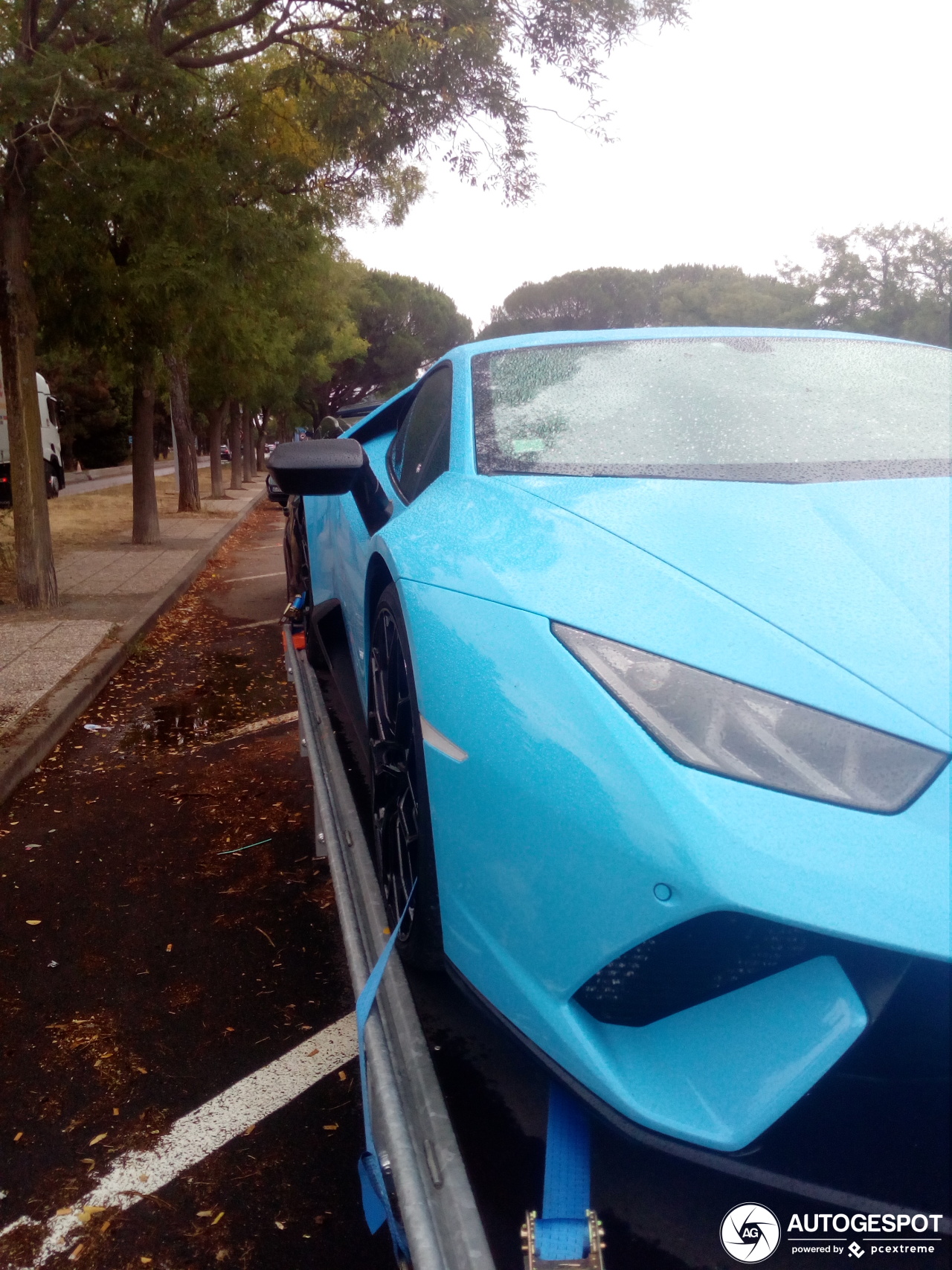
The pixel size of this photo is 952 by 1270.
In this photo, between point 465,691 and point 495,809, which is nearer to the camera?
A: point 495,809

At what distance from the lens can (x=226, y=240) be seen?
8773mm

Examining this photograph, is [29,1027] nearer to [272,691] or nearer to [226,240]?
[272,691]

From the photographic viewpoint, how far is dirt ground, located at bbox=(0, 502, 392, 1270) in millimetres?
1993

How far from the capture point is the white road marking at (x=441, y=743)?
175 cm

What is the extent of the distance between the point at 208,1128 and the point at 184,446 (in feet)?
61.1

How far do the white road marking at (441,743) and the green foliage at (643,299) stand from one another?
1914 inches

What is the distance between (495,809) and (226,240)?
328 inches

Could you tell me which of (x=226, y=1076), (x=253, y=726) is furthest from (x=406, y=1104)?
(x=253, y=726)

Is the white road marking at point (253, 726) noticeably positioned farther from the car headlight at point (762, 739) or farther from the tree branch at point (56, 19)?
the tree branch at point (56, 19)

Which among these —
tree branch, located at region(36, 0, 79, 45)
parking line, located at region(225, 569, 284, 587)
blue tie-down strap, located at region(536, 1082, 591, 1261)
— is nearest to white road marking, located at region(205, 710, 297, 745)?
blue tie-down strap, located at region(536, 1082, 591, 1261)

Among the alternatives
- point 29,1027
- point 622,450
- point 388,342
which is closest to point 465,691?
point 622,450

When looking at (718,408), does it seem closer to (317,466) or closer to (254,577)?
(317,466)

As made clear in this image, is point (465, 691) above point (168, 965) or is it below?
above

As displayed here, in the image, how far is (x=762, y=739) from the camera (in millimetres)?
1390
